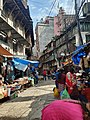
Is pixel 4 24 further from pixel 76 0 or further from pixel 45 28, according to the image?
pixel 45 28

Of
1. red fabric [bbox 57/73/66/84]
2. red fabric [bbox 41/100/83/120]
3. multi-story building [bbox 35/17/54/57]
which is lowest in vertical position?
red fabric [bbox 41/100/83/120]

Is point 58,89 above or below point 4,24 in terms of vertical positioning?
below

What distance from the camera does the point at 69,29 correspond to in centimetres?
3928

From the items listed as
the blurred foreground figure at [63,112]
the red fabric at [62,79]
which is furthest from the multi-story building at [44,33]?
the blurred foreground figure at [63,112]

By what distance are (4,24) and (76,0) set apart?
5.99m

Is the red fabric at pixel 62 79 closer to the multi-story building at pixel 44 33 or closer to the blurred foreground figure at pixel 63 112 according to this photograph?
the blurred foreground figure at pixel 63 112

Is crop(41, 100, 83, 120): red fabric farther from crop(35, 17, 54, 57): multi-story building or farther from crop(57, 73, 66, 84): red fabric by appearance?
crop(35, 17, 54, 57): multi-story building

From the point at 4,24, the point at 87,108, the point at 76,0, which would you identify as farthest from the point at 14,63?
the point at 87,108

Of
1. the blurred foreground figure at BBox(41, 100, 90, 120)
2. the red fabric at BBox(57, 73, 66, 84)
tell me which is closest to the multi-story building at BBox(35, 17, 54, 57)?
→ the red fabric at BBox(57, 73, 66, 84)

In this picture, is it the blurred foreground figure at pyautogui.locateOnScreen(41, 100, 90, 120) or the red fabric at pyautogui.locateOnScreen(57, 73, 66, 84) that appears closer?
the blurred foreground figure at pyautogui.locateOnScreen(41, 100, 90, 120)

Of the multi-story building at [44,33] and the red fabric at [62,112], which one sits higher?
the multi-story building at [44,33]

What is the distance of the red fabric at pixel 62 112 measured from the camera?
103 inches

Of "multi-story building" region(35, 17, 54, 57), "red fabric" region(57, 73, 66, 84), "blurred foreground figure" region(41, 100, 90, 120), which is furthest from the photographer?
"multi-story building" region(35, 17, 54, 57)

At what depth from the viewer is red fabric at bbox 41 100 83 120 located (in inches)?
103
